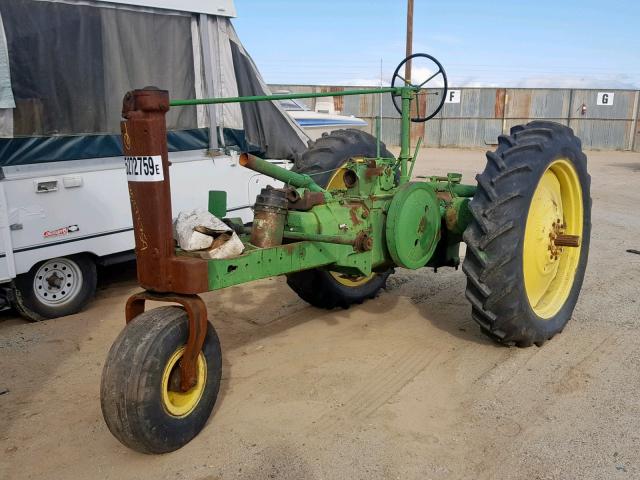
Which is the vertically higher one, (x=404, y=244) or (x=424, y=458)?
(x=404, y=244)

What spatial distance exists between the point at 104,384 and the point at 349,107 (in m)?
25.2

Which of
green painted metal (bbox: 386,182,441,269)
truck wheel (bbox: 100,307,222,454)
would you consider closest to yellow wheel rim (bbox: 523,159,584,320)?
green painted metal (bbox: 386,182,441,269)

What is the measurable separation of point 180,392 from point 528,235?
8.21 ft

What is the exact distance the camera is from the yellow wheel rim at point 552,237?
4.26m

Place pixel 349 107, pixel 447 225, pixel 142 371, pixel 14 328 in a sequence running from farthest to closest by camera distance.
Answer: pixel 349 107 < pixel 14 328 < pixel 447 225 < pixel 142 371

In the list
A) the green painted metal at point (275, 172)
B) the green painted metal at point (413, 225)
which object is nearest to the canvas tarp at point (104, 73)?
the green painted metal at point (275, 172)

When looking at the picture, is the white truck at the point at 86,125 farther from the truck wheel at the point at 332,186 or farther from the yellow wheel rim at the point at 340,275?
the yellow wheel rim at the point at 340,275

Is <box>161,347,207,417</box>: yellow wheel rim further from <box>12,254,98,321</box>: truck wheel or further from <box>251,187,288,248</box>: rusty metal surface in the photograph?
<box>12,254,98,321</box>: truck wheel

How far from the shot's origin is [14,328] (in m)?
5.07

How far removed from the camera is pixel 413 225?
3.97 meters

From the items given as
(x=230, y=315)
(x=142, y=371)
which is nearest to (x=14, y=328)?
(x=230, y=315)

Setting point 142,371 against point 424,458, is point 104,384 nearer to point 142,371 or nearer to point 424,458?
point 142,371

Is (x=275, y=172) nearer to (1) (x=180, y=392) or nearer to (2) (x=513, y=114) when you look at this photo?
(1) (x=180, y=392)

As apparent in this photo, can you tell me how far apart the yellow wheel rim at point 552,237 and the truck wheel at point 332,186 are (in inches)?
47.4
